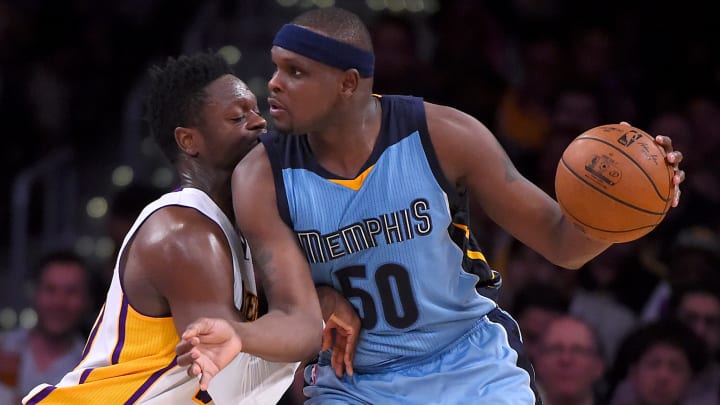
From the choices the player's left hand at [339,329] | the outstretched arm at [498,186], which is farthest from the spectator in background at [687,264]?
the player's left hand at [339,329]

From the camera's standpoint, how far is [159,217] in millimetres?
3783

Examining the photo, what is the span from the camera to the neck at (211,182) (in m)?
4.06

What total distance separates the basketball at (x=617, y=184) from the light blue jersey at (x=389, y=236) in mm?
382

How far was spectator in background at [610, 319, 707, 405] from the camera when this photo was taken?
6.00 meters

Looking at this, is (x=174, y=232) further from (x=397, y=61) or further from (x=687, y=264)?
(x=397, y=61)

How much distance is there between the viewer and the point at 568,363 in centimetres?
586

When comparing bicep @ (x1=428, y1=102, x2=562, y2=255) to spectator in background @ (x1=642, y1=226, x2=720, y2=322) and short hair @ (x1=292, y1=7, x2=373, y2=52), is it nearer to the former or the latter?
short hair @ (x1=292, y1=7, x2=373, y2=52)

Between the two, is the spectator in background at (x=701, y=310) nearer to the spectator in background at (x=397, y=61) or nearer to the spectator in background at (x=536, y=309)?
the spectator in background at (x=536, y=309)

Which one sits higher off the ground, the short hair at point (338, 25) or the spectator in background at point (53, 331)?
the short hair at point (338, 25)

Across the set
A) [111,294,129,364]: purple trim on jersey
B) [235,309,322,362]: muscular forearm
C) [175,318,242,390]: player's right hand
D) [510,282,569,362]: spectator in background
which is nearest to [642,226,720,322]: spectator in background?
[510,282,569,362]: spectator in background

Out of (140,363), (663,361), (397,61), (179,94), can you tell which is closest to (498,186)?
(179,94)

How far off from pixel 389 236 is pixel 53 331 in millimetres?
3212

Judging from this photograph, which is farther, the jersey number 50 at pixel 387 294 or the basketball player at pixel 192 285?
the jersey number 50 at pixel 387 294

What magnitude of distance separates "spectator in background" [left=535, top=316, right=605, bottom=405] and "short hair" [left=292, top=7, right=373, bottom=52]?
2.60 meters
